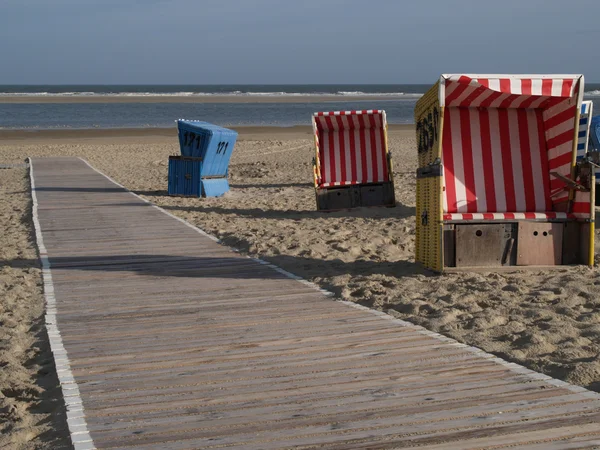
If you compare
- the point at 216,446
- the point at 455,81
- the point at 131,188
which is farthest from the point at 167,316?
the point at 131,188

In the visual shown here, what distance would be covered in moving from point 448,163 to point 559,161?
39.3 inches

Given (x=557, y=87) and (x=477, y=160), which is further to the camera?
(x=477, y=160)

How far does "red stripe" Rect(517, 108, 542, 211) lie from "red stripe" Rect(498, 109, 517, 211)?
12 centimetres

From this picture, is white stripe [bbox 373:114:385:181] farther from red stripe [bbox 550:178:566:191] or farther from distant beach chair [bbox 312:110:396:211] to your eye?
red stripe [bbox 550:178:566:191]

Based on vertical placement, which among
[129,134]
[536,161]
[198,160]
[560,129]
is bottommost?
[129,134]

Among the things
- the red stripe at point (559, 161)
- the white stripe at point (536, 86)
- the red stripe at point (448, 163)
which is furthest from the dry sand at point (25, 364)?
the red stripe at point (559, 161)

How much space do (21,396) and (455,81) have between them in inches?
169

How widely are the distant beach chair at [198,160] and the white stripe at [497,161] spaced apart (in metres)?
7.13

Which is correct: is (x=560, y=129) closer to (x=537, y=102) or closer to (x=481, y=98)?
(x=537, y=102)

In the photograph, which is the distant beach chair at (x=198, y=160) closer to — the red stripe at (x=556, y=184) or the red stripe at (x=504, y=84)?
the red stripe at (x=556, y=184)

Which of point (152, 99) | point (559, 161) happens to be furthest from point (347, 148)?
point (152, 99)

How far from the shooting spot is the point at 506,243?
707cm

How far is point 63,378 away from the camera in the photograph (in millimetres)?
4379

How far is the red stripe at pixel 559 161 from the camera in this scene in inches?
281
